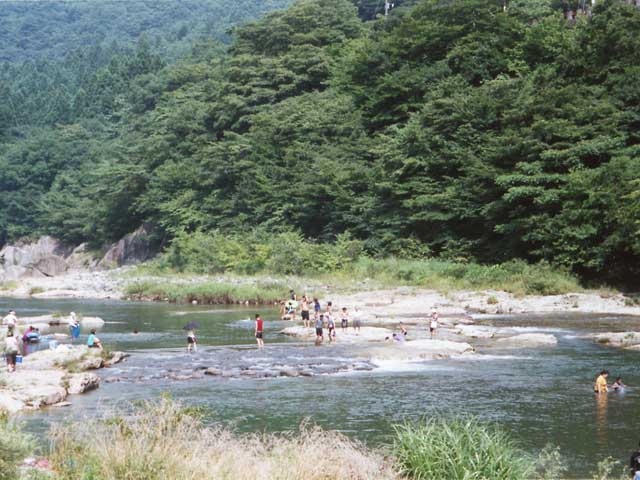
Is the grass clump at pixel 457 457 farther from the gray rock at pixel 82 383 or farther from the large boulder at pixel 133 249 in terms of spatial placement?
the large boulder at pixel 133 249

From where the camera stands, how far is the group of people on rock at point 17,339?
2969 centimetres

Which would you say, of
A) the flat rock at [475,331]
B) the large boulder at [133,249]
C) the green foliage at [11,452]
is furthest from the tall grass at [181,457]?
the large boulder at [133,249]

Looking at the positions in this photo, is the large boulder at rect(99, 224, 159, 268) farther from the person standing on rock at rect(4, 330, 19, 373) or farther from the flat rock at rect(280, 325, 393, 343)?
the person standing on rock at rect(4, 330, 19, 373)

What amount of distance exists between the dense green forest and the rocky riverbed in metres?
29.6

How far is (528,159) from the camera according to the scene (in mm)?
58188

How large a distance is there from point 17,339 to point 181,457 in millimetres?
22874

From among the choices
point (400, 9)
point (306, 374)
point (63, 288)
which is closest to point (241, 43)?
point (400, 9)

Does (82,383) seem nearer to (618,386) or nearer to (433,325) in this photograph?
(618,386)

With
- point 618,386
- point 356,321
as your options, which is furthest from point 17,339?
point 618,386

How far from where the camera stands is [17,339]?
116ft

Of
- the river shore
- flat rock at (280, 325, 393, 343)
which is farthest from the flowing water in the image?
the river shore

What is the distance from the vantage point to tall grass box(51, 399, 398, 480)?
13672 millimetres

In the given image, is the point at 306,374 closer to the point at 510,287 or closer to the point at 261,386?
the point at 261,386

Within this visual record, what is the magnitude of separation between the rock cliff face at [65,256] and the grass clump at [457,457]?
80.3 meters
